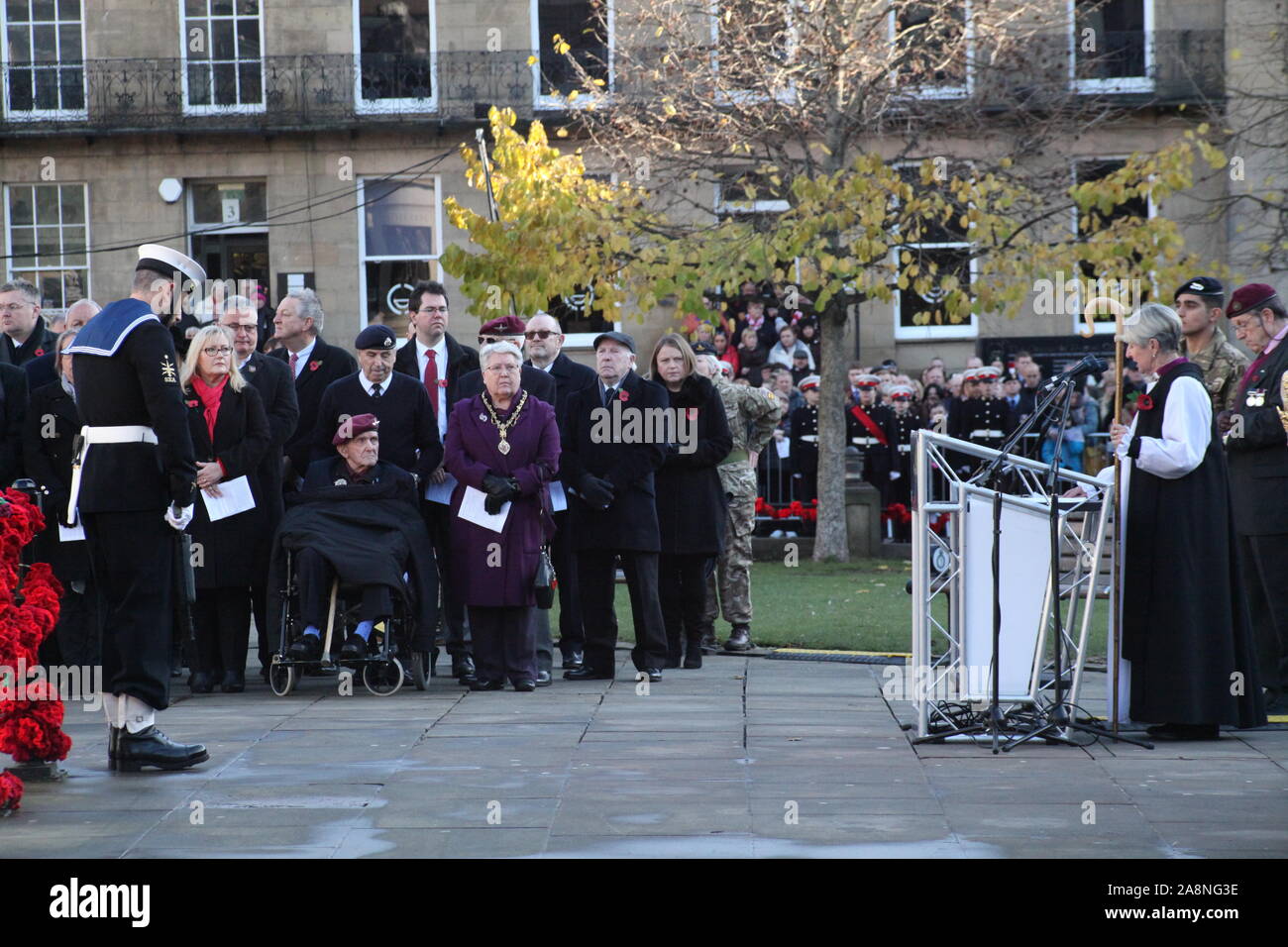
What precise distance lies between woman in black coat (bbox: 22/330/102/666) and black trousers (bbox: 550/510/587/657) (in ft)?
9.35

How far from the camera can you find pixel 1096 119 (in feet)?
74.8

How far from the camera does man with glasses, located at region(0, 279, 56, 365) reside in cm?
1135

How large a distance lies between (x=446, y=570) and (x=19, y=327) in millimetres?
3144

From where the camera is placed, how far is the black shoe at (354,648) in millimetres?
10359

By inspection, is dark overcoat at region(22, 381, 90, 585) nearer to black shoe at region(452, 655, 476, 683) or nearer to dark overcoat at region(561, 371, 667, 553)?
black shoe at region(452, 655, 476, 683)

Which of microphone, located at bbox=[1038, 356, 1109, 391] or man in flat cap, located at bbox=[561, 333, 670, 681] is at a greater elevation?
microphone, located at bbox=[1038, 356, 1109, 391]

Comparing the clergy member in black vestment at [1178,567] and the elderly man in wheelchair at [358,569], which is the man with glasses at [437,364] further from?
the clergy member in black vestment at [1178,567]

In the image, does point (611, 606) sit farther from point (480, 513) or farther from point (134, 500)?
point (134, 500)

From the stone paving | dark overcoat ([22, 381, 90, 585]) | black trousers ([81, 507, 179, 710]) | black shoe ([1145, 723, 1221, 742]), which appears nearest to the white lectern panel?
the stone paving

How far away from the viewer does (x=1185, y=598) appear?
8594mm

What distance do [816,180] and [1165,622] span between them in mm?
11540

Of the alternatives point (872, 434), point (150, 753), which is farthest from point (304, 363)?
point (872, 434)

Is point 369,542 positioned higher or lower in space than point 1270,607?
higher

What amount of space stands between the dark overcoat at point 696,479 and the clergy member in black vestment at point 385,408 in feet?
4.95
